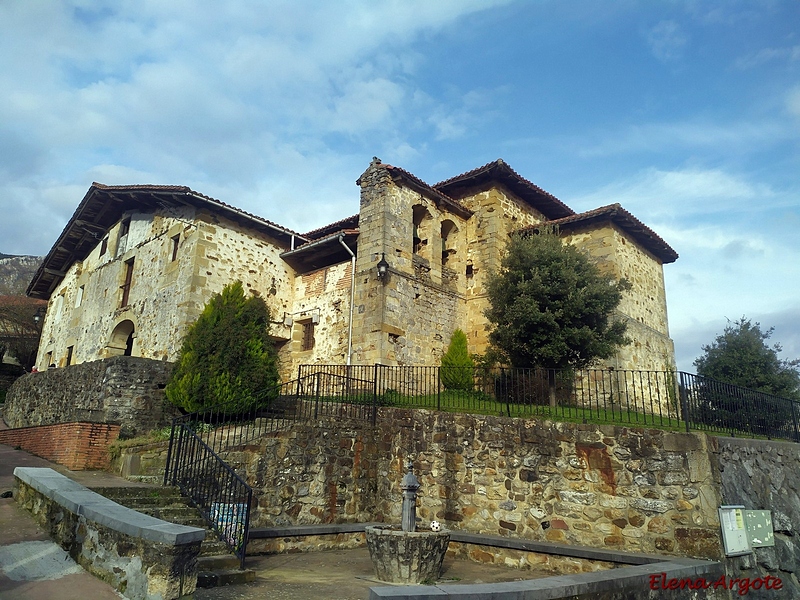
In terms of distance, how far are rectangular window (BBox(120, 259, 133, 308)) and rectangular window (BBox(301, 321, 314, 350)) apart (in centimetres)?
638

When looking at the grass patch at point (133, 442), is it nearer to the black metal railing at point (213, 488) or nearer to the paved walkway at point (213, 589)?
the paved walkway at point (213, 589)

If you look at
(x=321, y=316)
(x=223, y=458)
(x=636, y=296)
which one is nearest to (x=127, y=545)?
(x=223, y=458)

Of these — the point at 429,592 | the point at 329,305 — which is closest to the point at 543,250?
the point at 329,305

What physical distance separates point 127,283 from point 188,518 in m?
13.7

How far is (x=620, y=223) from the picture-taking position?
17.5m

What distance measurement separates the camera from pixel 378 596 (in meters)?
4.81

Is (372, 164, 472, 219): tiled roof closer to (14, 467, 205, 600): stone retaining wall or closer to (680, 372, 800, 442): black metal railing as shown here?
(680, 372, 800, 442): black metal railing

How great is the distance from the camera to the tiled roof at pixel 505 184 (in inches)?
716

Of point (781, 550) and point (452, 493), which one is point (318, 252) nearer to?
point (452, 493)

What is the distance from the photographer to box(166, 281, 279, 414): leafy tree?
1281 cm

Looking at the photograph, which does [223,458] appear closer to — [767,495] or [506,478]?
[506,478]

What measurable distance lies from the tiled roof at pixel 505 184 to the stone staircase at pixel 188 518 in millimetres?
13904

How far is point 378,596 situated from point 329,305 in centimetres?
1270

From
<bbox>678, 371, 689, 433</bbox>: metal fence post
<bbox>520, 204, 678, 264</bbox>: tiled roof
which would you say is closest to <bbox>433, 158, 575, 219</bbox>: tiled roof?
<bbox>520, 204, 678, 264</bbox>: tiled roof
